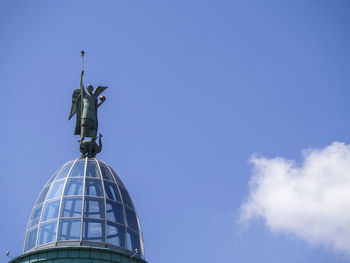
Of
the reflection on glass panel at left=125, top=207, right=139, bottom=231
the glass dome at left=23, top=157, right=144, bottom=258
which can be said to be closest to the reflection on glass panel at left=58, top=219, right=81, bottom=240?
the glass dome at left=23, top=157, right=144, bottom=258

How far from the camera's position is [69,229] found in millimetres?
35000

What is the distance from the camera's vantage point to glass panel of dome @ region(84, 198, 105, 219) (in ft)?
116

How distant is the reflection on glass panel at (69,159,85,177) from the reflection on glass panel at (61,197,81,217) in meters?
1.61

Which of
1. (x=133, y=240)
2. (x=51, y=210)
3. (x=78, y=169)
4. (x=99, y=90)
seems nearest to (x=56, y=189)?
(x=51, y=210)

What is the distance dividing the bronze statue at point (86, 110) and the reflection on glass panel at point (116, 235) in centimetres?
484

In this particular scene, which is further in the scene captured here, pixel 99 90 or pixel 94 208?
pixel 99 90

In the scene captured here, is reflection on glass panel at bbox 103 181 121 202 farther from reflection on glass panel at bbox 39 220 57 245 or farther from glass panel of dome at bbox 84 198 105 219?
reflection on glass panel at bbox 39 220 57 245

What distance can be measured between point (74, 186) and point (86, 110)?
489 cm

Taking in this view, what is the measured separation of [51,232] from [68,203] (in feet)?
4.97

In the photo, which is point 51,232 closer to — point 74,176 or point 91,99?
point 74,176

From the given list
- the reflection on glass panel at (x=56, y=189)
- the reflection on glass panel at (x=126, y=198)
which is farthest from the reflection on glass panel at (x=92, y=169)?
the reflection on glass panel at (x=126, y=198)

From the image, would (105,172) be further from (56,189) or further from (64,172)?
(56,189)

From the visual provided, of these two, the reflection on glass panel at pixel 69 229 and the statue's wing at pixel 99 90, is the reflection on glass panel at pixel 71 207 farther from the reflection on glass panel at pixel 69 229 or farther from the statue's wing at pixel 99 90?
the statue's wing at pixel 99 90

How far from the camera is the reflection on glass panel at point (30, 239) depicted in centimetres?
3564
